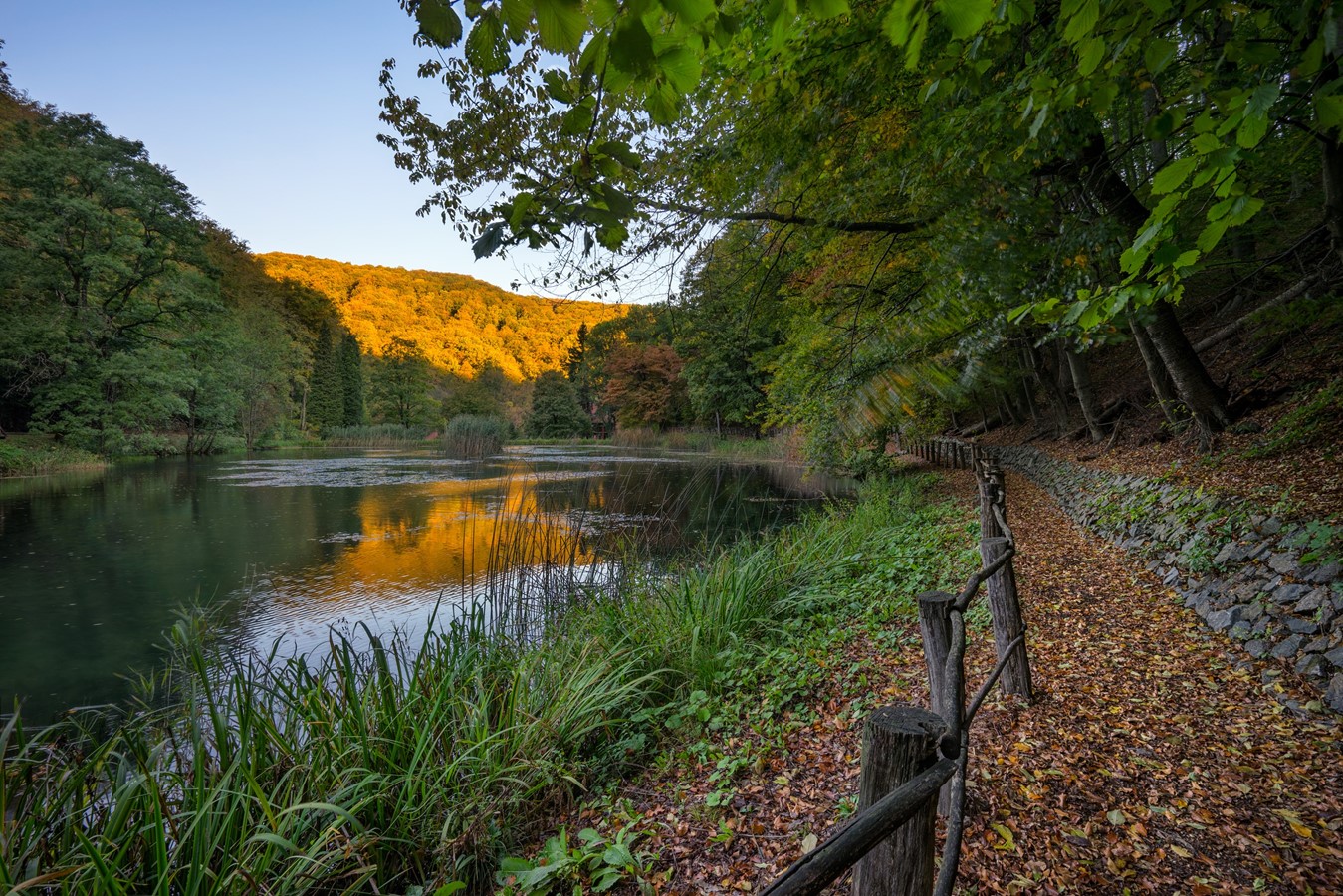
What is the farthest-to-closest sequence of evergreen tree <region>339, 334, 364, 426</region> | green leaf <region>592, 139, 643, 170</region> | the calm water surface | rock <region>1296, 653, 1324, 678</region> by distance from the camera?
evergreen tree <region>339, 334, 364, 426</region>
the calm water surface
rock <region>1296, 653, 1324, 678</region>
green leaf <region>592, 139, 643, 170</region>

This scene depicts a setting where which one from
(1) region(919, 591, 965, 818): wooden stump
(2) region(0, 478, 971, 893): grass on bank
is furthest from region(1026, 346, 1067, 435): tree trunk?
(1) region(919, 591, 965, 818): wooden stump

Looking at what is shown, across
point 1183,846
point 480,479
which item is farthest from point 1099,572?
point 480,479

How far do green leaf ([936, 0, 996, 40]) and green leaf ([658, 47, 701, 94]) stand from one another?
1.66ft

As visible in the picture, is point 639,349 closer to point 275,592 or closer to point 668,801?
point 275,592

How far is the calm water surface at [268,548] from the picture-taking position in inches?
185

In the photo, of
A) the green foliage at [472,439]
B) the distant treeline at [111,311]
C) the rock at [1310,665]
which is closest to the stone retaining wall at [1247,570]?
the rock at [1310,665]

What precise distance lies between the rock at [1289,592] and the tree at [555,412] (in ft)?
124

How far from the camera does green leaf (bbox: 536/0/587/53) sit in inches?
31.7

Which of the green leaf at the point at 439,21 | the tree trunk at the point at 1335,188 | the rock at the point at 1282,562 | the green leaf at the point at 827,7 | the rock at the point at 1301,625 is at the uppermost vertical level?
the tree trunk at the point at 1335,188

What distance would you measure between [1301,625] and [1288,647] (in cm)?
11

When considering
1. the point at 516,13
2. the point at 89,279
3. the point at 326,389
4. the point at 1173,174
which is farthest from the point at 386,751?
the point at 326,389

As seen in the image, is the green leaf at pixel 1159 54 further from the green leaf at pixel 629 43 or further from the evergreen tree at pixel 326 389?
the evergreen tree at pixel 326 389

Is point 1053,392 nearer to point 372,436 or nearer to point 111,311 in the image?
point 111,311

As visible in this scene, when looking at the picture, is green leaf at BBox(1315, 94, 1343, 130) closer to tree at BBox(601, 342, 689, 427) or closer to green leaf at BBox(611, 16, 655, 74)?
green leaf at BBox(611, 16, 655, 74)
